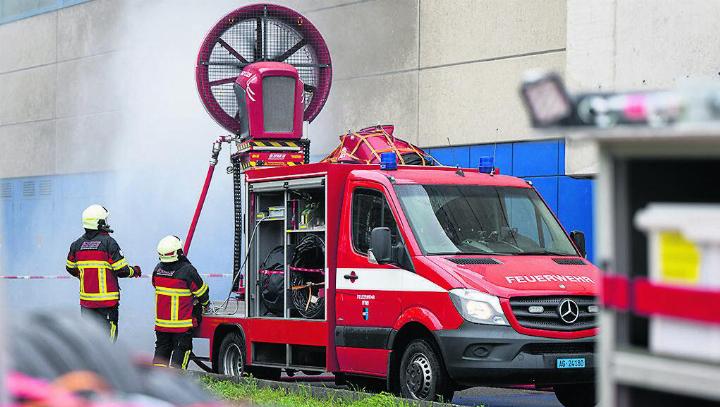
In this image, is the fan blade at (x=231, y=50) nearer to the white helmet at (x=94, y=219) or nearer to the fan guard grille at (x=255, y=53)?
the fan guard grille at (x=255, y=53)

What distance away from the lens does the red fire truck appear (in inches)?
456

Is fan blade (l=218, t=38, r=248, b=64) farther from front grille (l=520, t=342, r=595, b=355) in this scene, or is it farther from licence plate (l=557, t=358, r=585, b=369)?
licence plate (l=557, t=358, r=585, b=369)

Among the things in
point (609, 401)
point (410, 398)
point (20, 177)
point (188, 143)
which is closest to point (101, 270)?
point (410, 398)

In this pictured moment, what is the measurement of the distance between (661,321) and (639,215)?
312 mm

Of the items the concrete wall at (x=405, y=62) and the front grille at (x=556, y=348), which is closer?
the front grille at (x=556, y=348)

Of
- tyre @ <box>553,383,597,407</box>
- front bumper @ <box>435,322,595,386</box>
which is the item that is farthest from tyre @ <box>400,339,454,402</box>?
tyre @ <box>553,383,597,407</box>

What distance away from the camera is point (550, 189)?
75.4 feet

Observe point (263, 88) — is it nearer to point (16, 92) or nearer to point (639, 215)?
point (639, 215)

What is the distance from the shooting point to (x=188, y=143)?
1204 inches

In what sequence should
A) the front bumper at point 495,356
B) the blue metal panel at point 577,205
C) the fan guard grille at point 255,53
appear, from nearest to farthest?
the front bumper at point 495,356 → the fan guard grille at point 255,53 → the blue metal panel at point 577,205

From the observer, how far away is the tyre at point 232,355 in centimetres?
1497

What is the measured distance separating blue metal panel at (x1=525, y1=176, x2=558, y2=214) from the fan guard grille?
5.85 meters

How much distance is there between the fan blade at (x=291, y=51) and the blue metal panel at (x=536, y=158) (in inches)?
233

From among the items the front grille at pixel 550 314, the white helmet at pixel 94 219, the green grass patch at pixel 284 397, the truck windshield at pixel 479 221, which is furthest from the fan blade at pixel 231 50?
the front grille at pixel 550 314
